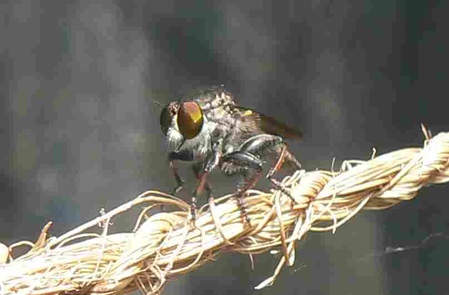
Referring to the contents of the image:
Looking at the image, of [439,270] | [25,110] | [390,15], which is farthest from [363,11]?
[25,110]

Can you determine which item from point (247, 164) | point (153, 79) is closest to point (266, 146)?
point (247, 164)

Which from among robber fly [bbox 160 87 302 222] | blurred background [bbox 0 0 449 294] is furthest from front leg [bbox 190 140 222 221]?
blurred background [bbox 0 0 449 294]

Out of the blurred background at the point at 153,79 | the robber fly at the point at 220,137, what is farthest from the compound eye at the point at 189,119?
the blurred background at the point at 153,79

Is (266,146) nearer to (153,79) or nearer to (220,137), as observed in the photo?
(220,137)

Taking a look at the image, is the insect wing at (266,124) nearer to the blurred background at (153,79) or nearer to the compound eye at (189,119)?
the compound eye at (189,119)

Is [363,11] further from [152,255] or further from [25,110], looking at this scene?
[152,255]
